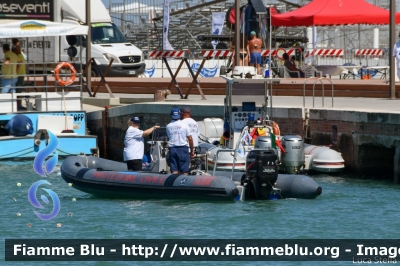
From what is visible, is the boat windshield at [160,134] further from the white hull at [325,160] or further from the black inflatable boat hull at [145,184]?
the white hull at [325,160]

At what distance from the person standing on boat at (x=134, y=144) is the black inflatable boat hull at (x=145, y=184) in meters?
0.37

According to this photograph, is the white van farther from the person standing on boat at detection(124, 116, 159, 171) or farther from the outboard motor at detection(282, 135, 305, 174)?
the person standing on boat at detection(124, 116, 159, 171)

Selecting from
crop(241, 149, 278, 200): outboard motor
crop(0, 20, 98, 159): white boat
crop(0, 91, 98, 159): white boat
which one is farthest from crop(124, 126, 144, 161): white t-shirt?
crop(0, 91, 98, 159): white boat

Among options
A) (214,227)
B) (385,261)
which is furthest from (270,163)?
(385,261)

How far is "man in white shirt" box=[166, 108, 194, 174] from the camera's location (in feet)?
59.1

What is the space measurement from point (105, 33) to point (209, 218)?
21.2 meters

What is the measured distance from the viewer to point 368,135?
21.7 m

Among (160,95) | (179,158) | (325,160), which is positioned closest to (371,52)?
(160,95)

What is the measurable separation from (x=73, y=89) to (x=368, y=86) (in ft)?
25.5

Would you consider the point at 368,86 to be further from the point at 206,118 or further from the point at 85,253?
the point at 85,253

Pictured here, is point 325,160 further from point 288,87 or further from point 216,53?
point 216,53

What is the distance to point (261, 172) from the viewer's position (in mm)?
17562

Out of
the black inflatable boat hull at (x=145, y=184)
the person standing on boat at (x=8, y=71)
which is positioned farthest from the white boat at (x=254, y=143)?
the person standing on boat at (x=8, y=71)

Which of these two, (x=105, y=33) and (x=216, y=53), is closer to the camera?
(x=216, y=53)
